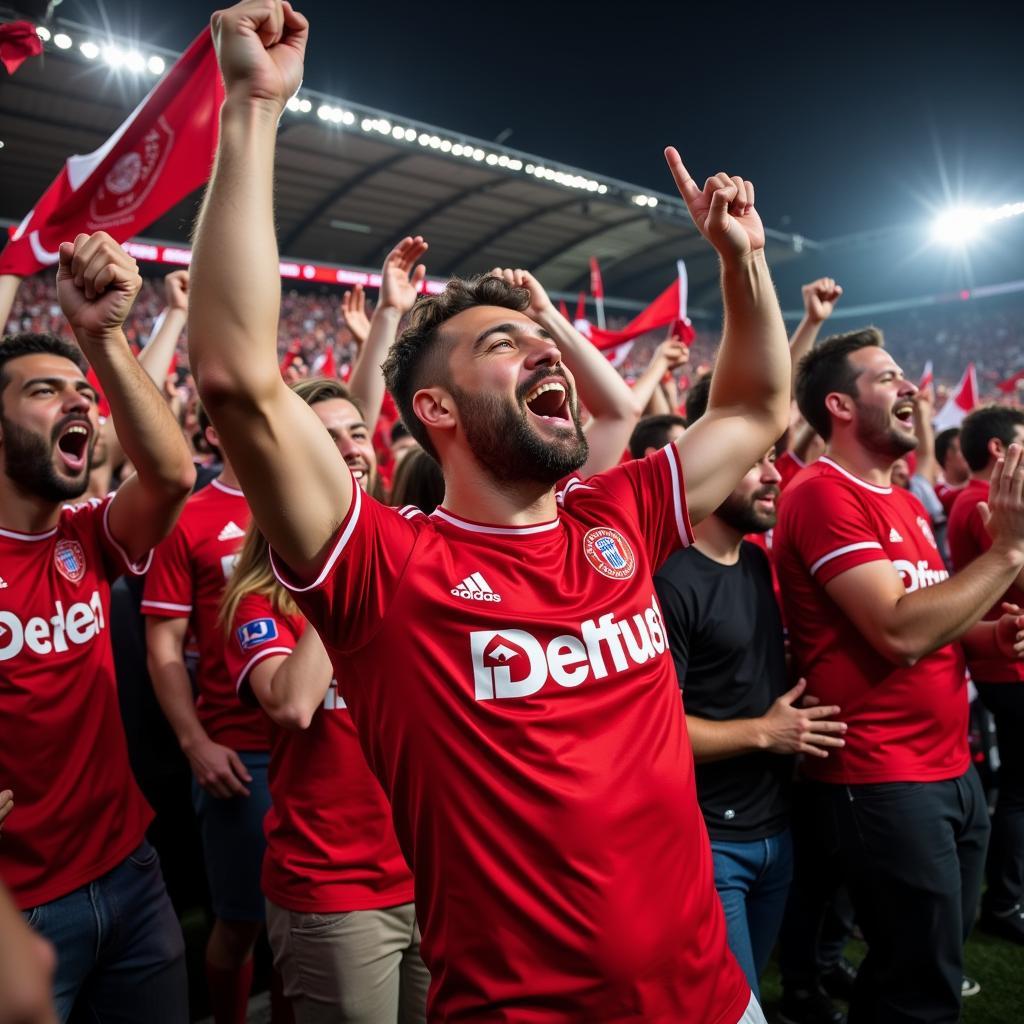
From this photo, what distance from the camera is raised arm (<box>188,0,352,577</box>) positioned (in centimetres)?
130

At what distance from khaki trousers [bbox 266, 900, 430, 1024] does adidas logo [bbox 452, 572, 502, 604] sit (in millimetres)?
1086

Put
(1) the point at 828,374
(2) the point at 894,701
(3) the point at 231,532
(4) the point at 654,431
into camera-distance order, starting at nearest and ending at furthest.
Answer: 1. (2) the point at 894,701
2. (3) the point at 231,532
3. (1) the point at 828,374
4. (4) the point at 654,431

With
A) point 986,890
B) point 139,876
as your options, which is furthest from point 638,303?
point 139,876

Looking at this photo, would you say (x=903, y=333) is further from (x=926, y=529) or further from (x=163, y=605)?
(x=163, y=605)

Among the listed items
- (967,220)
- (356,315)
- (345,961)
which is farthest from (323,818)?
(967,220)

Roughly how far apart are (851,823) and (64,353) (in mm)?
2811

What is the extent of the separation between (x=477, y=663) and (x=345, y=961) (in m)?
1.11

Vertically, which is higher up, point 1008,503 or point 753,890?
point 1008,503

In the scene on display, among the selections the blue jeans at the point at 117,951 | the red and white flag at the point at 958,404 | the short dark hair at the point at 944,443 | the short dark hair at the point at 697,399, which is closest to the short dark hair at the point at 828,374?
the short dark hair at the point at 697,399

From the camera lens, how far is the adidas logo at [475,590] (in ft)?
5.20

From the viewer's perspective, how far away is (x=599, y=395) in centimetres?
296

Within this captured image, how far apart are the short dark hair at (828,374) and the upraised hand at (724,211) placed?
1.28 m

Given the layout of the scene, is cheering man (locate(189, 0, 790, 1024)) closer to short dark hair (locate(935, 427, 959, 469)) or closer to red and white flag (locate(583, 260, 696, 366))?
red and white flag (locate(583, 260, 696, 366))

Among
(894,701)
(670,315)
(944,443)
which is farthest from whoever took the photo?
(944,443)
